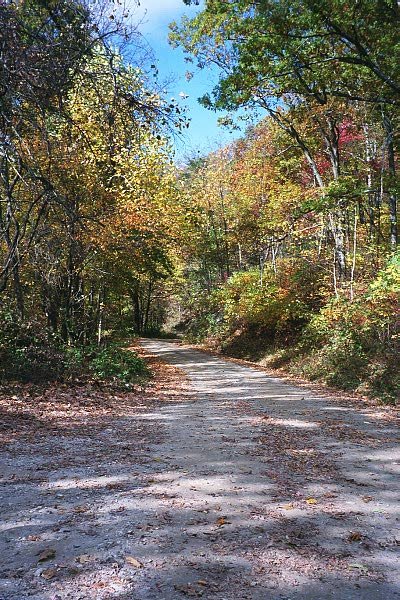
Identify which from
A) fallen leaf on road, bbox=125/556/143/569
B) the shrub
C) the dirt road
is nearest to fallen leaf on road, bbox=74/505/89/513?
the dirt road

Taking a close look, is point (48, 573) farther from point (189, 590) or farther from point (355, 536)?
point (355, 536)

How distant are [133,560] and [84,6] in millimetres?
5040

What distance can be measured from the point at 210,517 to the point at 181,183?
14.4 m

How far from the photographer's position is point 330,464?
548cm

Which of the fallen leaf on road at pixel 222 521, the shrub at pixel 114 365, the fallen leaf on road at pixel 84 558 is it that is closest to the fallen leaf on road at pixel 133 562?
the fallen leaf on road at pixel 84 558

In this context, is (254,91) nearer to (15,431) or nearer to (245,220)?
(15,431)

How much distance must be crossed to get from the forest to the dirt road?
288cm

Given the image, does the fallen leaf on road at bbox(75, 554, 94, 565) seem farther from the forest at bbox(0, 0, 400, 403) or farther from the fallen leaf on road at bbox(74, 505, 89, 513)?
the forest at bbox(0, 0, 400, 403)

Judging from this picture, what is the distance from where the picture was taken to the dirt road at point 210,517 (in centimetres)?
283

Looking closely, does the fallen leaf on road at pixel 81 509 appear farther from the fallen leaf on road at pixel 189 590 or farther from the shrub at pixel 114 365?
the shrub at pixel 114 365

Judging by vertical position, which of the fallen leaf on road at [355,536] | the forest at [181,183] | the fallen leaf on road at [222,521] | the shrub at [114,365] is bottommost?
the fallen leaf on road at [355,536]

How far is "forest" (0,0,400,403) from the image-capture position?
4809 mm

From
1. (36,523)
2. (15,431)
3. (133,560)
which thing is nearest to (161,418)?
(15,431)

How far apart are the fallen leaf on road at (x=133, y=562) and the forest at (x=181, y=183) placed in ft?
11.3
